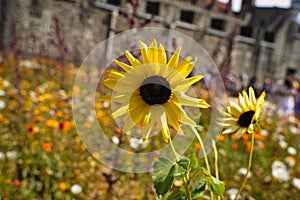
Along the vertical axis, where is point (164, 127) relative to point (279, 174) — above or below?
above

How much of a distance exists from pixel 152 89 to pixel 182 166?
0.16 metres

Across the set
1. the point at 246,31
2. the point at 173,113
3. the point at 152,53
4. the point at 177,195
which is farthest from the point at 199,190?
the point at 246,31

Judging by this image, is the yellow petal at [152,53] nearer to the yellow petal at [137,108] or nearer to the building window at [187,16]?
the yellow petal at [137,108]

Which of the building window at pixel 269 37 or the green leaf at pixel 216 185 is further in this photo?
the building window at pixel 269 37

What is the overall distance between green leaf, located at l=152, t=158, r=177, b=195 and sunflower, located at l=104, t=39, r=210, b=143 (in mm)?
86

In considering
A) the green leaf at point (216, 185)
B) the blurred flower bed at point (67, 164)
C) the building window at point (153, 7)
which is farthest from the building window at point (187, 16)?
the green leaf at point (216, 185)

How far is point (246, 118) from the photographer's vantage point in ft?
3.67

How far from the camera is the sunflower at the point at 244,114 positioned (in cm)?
110

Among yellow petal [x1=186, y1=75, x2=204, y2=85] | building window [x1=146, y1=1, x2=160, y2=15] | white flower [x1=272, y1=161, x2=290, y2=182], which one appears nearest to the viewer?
yellow petal [x1=186, y1=75, x2=204, y2=85]

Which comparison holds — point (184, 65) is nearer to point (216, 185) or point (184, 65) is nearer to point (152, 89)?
point (152, 89)

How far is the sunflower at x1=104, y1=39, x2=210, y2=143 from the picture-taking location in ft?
2.98

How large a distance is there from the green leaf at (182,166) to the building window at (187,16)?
18227 mm

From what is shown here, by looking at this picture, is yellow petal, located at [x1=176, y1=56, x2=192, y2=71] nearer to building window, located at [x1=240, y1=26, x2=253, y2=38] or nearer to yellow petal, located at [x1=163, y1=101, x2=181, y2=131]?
yellow petal, located at [x1=163, y1=101, x2=181, y2=131]

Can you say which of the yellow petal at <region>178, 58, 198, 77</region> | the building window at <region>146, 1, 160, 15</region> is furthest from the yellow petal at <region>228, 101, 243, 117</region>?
the building window at <region>146, 1, 160, 15</region>
